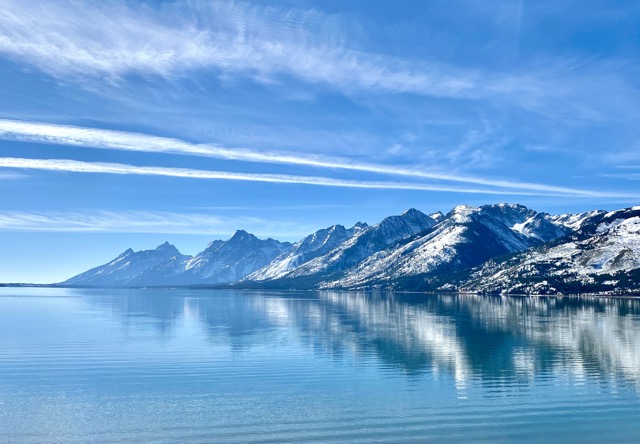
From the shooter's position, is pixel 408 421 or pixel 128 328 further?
pixel 128 328

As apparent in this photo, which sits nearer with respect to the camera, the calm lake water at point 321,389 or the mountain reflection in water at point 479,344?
the calm lake water at point 321,389

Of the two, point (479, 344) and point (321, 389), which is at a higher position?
point (321, 389)

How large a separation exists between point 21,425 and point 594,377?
8389 cm

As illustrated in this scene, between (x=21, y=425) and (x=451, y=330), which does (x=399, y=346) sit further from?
(x=21, y=425)

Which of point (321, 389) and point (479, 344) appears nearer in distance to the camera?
point (321, 389)

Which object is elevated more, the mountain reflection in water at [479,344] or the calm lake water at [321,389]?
the calm lake water at [321,389]

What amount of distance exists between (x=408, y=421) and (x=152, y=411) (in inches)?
1268

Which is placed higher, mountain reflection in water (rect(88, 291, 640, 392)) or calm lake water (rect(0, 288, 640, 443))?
calm lake water (rect(0, 288, 640, 443))

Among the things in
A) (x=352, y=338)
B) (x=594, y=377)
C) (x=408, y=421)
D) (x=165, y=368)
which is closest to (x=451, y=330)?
(x=352, y=338)

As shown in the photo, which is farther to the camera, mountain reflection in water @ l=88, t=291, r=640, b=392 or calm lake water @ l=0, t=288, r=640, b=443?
mountain reflection in water @ l=88, t=291, r=640, b=392

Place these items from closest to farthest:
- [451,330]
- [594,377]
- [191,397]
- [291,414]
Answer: [291,414] → [191,397] → [594,377] → [451,330]

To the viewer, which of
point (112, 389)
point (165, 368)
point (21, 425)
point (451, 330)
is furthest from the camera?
point (451, 330)

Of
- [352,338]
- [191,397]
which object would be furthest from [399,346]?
[191,397]

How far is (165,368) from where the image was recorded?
321 ft
